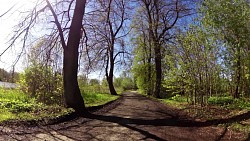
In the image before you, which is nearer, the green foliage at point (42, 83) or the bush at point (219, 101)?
the green foliage at point (42, 83)

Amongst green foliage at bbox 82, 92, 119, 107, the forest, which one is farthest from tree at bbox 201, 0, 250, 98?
green foliage at bbox 82, 92, 119, 107

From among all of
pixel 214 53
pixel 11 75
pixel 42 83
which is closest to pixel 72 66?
pixel 11 75

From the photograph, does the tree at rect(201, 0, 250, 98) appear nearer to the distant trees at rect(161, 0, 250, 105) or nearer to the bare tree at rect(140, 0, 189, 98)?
the distant trees at rect(161, 0, 250, 105)

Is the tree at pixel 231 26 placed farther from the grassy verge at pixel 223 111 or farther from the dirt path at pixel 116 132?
the dirt path at pixel 116 132

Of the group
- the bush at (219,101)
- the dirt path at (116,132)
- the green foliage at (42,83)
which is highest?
the green foliage at (42,83)

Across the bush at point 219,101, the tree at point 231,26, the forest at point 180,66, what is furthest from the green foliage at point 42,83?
the bush at point 219,101

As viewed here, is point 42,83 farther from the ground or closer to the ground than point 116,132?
farther from the ground

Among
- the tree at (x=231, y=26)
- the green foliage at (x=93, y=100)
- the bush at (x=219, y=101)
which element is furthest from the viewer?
the green foliage at (x=93, y=100)

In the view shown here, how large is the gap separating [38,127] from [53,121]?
1186mm

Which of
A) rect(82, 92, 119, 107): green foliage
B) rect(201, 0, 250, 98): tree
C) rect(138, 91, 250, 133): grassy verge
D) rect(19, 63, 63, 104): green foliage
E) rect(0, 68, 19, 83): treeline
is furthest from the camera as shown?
rect(82, 92, 119, 107): green foliage

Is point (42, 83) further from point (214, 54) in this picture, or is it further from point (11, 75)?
point (214, 54)

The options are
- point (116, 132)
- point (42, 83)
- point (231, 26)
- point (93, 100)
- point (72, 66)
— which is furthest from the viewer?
point (93, 100)

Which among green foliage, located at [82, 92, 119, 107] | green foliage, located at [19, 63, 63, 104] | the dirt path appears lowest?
the dirt path

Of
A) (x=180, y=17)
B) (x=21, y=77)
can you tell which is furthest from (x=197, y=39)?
(x=180, y=17)
